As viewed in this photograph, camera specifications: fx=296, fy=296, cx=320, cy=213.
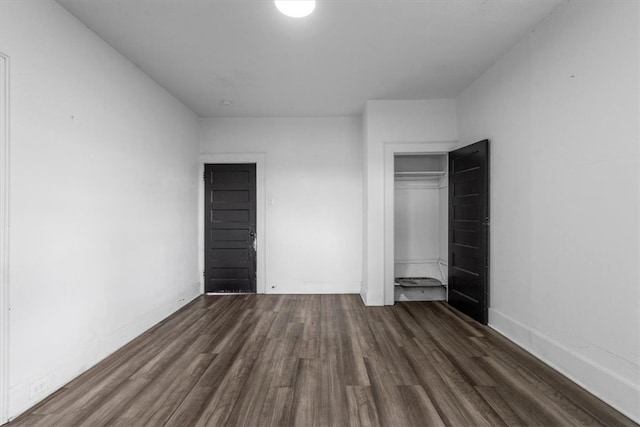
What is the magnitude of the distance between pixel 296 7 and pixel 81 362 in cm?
323

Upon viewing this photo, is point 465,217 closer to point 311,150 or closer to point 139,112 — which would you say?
point 311,150

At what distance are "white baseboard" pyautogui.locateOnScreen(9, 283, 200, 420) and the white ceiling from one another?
2708 mm

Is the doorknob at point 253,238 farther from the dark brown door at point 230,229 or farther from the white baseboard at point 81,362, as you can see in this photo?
the white baseboard at point 81,362

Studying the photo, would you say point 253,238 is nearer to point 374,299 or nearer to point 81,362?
point 374,299

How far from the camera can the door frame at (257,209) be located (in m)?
4.75

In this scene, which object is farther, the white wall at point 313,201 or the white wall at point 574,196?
the white wall at point 313,201

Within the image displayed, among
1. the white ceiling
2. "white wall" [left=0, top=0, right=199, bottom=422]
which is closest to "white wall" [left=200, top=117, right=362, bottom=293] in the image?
the white ceiling

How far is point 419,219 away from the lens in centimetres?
469

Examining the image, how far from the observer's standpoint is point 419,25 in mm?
2488

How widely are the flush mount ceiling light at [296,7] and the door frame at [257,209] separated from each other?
271 cm

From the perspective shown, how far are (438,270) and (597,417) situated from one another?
287 centimetres

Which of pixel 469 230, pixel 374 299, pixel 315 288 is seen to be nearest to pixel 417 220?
pixel 469 230

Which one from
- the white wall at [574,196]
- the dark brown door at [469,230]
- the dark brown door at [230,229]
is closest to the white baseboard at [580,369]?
the white wall at [574,196]

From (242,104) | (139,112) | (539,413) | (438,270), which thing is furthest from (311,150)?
(539,413)
